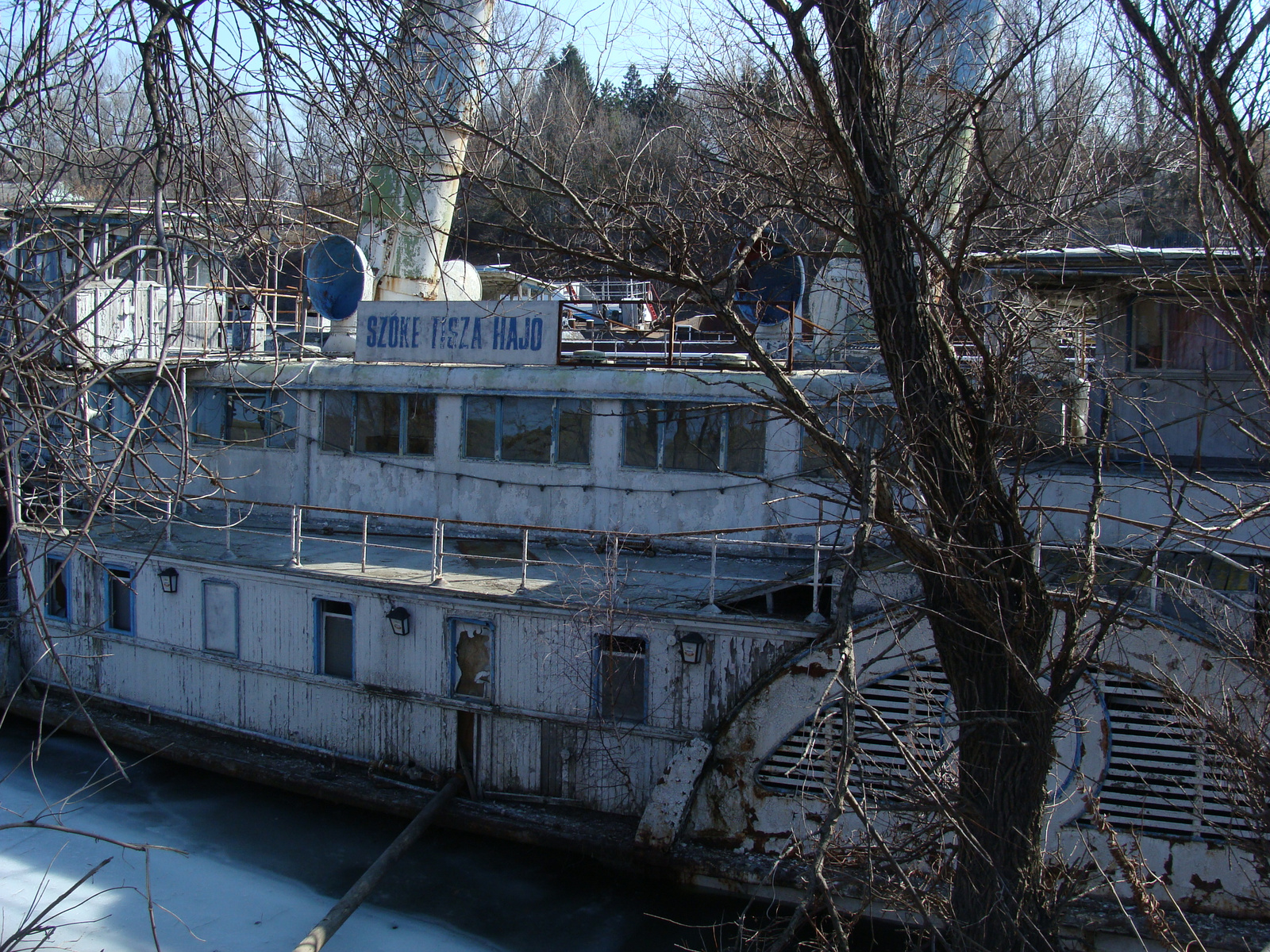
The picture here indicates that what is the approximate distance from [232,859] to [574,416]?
582 centimetres

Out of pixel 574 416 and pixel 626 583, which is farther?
pixel 574 416

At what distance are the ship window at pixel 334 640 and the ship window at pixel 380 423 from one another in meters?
2.07

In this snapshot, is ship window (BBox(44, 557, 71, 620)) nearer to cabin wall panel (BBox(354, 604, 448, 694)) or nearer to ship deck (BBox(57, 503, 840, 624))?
ship deck (BBox(57, 503, 840, 624))

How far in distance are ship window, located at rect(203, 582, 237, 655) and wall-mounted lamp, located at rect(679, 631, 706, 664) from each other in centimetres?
542

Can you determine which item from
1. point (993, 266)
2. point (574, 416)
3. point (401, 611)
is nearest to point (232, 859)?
point (401, 611)

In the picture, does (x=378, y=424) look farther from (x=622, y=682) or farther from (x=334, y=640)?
(x=622, y=682)

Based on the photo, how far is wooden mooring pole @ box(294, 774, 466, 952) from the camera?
28.2ft

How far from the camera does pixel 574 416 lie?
11.0 metres

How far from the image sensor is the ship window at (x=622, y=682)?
31.3 ft

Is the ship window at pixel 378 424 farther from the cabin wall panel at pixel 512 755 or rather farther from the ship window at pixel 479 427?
the cabin wall panel at pixel 512 755

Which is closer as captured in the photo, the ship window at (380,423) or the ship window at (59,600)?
the ship window at (380,423)

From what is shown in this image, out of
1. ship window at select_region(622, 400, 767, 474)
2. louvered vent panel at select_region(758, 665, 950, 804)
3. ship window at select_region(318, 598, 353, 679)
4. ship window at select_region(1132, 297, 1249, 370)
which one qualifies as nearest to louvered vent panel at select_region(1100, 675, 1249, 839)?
louvered vent panel at select_region(758, 665, 950, 804)

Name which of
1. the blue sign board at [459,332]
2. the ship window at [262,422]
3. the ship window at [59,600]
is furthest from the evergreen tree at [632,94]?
the ship window at [59,600]

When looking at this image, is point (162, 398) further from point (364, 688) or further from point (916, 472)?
point (916, 472)
